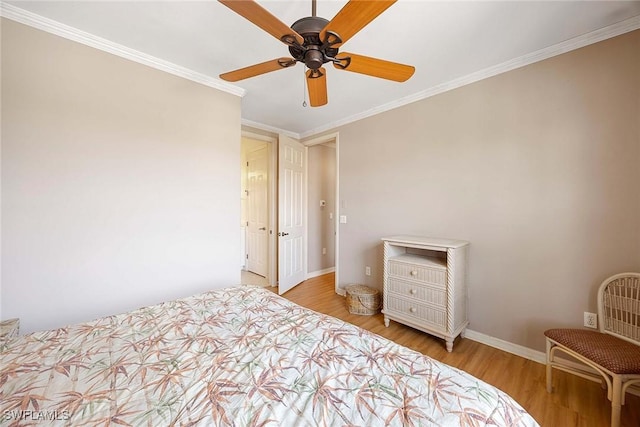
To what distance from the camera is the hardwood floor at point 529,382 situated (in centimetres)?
141

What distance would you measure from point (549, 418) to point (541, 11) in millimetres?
2501

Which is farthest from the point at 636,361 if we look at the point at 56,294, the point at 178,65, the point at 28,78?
the point at 28,78

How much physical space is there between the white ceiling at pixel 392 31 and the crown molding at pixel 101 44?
35mm

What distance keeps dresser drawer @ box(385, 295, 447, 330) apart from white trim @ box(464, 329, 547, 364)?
446 mm

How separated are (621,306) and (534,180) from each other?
98 cm

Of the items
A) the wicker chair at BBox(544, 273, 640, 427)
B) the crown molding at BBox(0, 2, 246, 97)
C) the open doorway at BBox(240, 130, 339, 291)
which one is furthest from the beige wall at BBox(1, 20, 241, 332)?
the wicker chair at BBox(544, 273, 640, 427)

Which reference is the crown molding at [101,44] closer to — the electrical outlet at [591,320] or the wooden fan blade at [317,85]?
the wooden fan blade at [317,85]

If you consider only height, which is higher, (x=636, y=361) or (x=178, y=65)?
(x=178, y=65)

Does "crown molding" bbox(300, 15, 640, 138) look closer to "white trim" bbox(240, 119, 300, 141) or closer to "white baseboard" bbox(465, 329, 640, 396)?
"white trim" bbox(240, 119, 300, 141)

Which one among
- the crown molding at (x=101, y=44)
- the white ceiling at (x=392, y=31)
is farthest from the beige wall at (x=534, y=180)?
the crown molding at (x=101, y=44)

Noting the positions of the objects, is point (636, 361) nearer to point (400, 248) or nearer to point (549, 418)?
point (549, 418)

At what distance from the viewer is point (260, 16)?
0.98 meters

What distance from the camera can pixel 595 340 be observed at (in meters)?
1.45

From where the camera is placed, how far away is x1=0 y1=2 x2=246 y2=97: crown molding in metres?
1.52
